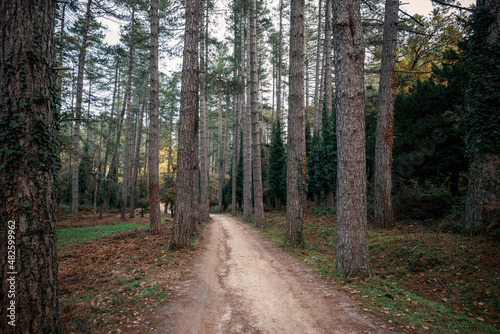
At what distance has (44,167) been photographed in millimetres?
3018

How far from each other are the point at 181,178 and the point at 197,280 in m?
3.65

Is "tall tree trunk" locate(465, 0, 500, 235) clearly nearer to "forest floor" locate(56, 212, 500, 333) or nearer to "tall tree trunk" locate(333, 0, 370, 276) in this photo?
"forest floor" locate(56, 212, 500, 333)

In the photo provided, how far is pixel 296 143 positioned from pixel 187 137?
397 centimetres

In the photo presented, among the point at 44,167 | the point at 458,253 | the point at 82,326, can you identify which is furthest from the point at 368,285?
the point at 44,167

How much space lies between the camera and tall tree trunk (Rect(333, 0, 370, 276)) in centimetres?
514

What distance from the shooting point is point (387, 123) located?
959 centimetres

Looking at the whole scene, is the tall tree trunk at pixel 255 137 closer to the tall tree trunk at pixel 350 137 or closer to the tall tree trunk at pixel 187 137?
the tall tree trunk at pixel 187 137

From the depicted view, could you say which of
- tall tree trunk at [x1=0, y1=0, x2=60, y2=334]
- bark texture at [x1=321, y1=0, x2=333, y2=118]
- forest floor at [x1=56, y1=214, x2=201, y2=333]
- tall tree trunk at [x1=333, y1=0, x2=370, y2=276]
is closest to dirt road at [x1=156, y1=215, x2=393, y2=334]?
forest floor at [x1=56, y1=214, x2=201, y2=333]

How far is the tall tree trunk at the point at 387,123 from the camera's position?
31.2 feet

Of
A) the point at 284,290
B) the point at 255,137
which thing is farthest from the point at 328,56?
the point at 284,290

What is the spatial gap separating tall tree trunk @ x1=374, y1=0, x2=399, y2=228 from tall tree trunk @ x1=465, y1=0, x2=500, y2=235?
9.00 feet

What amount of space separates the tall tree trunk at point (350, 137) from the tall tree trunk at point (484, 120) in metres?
3.93

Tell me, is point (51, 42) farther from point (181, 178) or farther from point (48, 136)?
point (181, 178)

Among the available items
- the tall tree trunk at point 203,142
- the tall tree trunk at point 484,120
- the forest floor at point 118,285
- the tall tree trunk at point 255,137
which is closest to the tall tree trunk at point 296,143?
the forest floor at point 118,285
